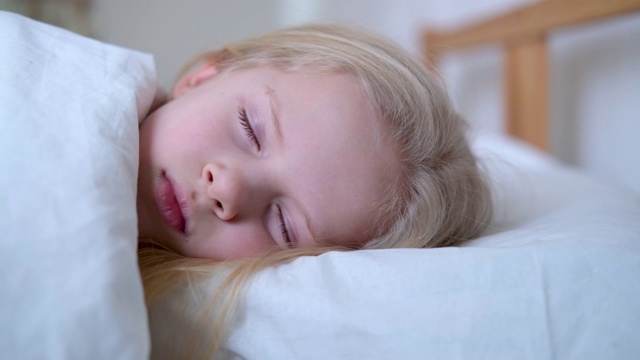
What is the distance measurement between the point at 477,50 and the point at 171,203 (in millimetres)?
1638

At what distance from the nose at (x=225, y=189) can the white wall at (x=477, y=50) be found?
0.46 m

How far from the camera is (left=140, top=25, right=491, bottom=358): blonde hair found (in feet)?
2.13

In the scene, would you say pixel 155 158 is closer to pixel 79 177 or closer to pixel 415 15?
pixel 79 177

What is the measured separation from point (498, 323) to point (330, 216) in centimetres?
22

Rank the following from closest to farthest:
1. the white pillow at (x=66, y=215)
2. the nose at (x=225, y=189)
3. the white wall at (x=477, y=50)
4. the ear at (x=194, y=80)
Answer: the white pillow at (x=66, y=215)
the nose at (x=225, y=189)
the ear at (x=194, y=80)
the white wall at (x=477, y=50)

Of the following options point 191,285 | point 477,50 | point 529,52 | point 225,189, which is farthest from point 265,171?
point 477,50

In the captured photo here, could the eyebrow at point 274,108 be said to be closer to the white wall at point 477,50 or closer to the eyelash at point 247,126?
the eyelash at point 247,126

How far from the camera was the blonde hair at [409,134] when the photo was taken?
65cm

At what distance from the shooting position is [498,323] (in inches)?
17.8

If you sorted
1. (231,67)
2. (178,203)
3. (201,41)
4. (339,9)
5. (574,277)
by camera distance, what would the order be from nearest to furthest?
(574,277) → (178,203) → (231,67) → (201,41) → (339,9)

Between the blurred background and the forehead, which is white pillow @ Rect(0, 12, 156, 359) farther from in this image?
the blurred background

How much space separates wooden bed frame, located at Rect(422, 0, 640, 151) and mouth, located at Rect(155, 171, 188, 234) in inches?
33.0

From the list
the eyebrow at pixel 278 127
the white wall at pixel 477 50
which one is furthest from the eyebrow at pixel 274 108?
the white wall at pixel 477 50

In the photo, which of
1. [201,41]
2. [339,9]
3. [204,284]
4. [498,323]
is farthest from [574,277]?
[339,9]
